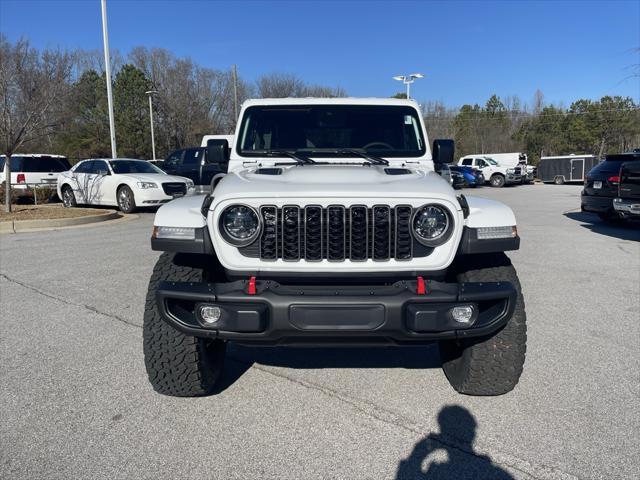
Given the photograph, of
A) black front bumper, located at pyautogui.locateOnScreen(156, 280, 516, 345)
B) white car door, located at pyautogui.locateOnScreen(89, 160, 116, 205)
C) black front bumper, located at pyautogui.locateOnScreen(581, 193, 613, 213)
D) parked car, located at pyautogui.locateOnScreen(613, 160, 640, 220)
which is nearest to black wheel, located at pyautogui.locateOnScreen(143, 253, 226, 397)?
black front bumper, located at pyautogui.locateOnScreen(156, 280, 516, 345)

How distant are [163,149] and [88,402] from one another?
49069 millimetres

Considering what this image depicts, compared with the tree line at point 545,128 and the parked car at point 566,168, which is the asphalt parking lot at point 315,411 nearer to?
the parked car at point 566,168

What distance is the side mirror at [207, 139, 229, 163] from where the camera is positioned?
Answer: 4.11 m

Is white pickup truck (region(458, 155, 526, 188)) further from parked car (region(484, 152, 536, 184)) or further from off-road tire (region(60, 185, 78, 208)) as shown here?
off-road tire (region(60, 185, 78, 208))

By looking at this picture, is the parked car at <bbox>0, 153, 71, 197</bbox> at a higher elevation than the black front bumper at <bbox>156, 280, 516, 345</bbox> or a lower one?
higher

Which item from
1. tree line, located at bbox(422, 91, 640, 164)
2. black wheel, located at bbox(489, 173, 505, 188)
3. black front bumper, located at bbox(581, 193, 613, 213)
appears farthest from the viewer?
tree line, located at bbox(422, 91, 640, 164)

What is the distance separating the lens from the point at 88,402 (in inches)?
128

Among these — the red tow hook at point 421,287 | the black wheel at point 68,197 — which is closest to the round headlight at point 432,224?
the red tow hook at point 421,287

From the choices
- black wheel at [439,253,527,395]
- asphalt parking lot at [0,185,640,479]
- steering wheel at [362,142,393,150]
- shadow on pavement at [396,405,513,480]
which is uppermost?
steering wheel at [362,142,393,150]

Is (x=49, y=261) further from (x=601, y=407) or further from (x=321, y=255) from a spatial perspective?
(x=601, y=407)

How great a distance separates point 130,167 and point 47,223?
143 inches

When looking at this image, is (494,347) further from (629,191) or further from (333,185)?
(629,191)

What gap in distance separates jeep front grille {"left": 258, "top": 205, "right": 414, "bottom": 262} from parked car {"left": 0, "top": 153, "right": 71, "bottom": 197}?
53.9 ft

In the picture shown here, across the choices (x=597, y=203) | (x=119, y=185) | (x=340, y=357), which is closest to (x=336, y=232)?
(x=340, y=357)
